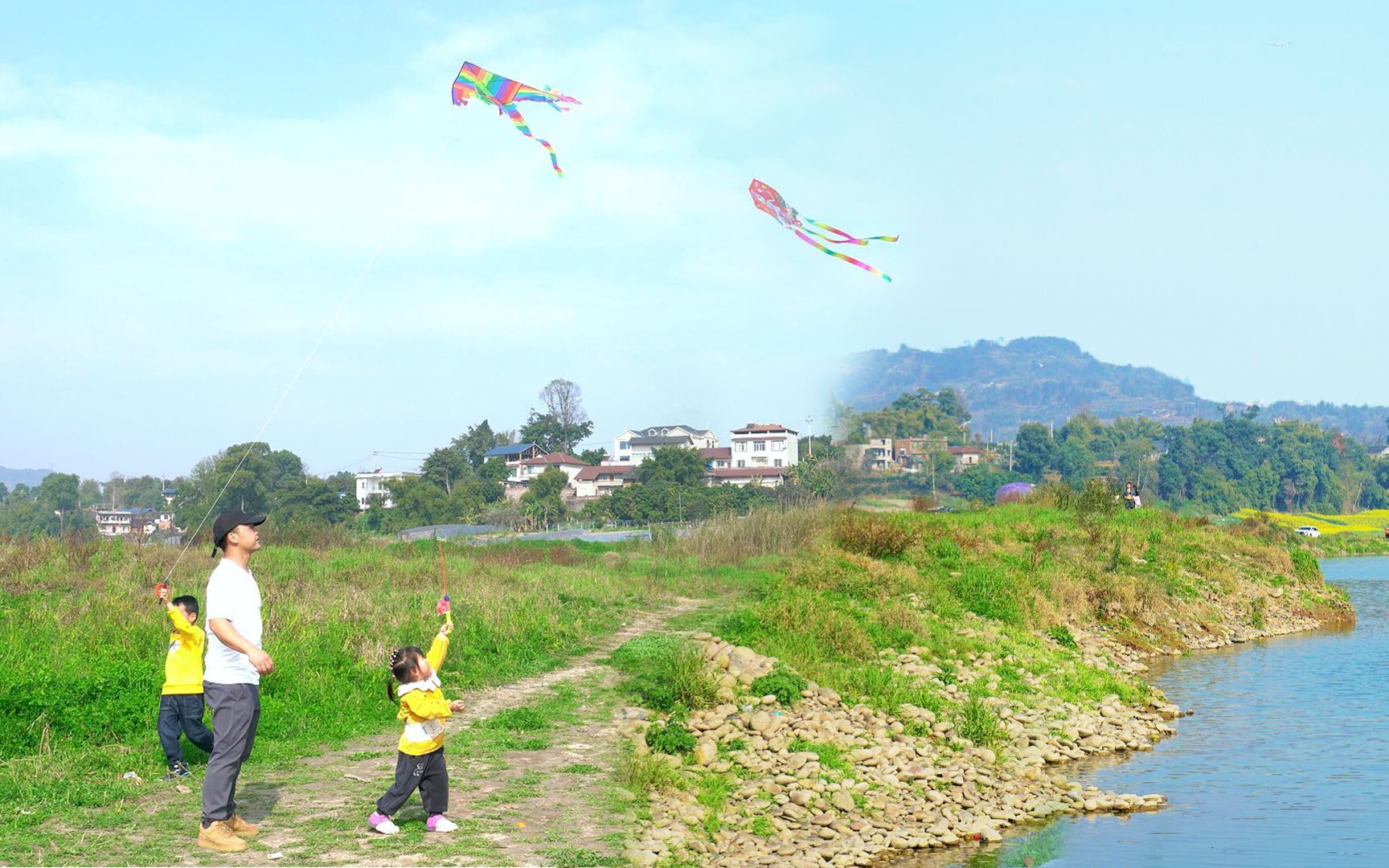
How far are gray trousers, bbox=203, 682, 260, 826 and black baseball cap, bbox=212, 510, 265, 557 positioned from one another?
81cm

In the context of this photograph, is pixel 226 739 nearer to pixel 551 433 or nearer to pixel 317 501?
pixel 317 501

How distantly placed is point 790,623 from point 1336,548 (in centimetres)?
5843

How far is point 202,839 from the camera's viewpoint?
6531 millimetres

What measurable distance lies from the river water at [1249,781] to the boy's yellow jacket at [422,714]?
14.0 ft

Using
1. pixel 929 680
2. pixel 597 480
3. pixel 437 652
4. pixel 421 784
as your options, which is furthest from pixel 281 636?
pixel 597 480

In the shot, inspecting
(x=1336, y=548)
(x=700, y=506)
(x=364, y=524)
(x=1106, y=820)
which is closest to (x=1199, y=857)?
(x=1106, y=820)

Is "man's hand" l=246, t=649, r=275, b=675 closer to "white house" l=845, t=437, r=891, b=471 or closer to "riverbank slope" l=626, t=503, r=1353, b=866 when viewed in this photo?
"riverbank slope" l=626, t=503, r=1353, b=866

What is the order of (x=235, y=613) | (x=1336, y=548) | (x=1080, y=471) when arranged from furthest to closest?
(x=1080, y=471)
(x=1336, y=548)
(x=235, y=613)

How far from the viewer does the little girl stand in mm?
6832

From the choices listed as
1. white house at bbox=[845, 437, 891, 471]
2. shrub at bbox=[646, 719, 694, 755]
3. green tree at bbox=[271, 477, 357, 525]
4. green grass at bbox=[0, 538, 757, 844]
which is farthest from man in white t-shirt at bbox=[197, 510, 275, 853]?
green tree at bbox=[271, 477, 357, 525]

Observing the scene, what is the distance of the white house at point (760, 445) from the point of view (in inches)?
2382

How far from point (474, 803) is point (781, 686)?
4.65 meters

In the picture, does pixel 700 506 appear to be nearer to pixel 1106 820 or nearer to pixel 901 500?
pixel 901 500

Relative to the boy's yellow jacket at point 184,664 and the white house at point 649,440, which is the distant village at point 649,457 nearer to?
the white house at point 649,440
